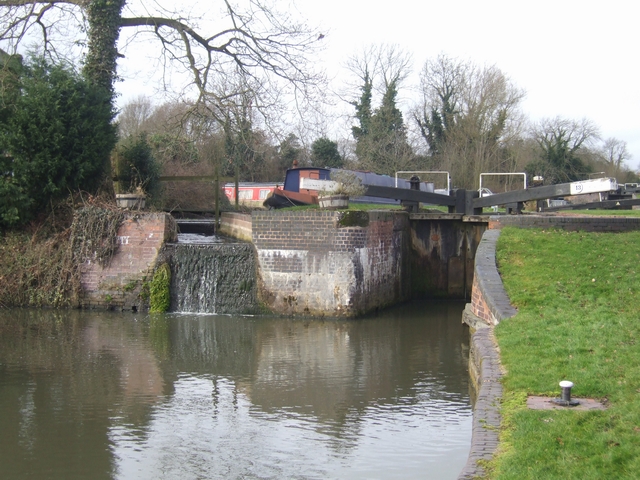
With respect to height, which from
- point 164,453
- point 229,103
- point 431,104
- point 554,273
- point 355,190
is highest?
point 431,104

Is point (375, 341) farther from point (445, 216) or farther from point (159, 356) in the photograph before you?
point (445, 216)

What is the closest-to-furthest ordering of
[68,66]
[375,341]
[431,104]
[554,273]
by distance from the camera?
[554,273] → [375,341] → [68,66] → [431,104]

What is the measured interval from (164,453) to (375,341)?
5.90 meters

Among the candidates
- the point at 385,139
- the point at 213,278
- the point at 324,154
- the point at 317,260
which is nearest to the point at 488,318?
the point at 317,260

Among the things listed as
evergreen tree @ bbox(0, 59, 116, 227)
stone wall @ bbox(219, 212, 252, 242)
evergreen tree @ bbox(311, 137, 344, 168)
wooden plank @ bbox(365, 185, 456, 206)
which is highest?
evergreen tree @ bbox(311, 137, 344, 168)

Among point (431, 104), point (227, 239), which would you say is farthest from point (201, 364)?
point (431, 104)

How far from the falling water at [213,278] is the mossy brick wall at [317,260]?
353 mm

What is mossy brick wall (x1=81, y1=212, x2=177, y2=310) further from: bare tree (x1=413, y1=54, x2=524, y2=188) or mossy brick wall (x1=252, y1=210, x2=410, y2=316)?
bare tree (x1=413, y1=54, x2=524, y2=188)

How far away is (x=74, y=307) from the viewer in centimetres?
1481

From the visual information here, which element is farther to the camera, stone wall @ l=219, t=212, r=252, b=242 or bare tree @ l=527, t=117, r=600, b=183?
bare tree @ l=527, t=117, r=600, b=183

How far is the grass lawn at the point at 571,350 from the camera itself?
462 cm

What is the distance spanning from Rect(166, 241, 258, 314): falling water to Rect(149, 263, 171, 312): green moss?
129 mm

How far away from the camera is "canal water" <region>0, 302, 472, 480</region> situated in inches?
245

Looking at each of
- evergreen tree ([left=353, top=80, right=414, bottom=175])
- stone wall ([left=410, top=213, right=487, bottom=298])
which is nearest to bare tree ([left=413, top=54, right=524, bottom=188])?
evergreen tree ([left=353, top=80, right=414, bottom=175])
